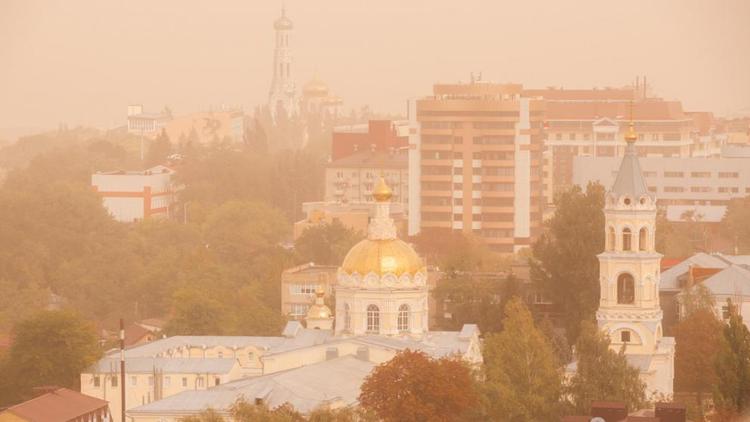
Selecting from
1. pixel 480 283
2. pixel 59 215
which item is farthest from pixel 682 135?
pixel 480 283

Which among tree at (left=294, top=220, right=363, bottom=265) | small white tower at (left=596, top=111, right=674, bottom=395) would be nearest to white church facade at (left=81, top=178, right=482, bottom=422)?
small white tower at (left=596, top=111, right=674, bottom=395)

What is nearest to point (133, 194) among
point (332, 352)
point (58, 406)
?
point (332, 352)

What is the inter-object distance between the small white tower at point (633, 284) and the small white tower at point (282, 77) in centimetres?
8099

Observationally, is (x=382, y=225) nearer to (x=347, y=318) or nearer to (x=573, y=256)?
(x=347, y=318)

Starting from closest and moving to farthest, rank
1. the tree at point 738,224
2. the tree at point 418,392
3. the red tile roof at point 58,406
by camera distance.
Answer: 1. the tree at point 418,392
2. the red tile roof at point 58,406
3. the tree at point 738,224

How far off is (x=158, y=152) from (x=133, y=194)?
56.8 feet

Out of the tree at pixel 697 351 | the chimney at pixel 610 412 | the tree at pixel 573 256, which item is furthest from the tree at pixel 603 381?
the tree at pixel 573 256

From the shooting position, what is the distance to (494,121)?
3762 inches

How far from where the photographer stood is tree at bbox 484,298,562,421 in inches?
1778

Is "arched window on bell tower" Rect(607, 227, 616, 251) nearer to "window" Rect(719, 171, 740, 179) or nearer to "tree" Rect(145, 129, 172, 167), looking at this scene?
"window" Rect(719, 171, 740, 179)

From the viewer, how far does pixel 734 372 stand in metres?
39.2

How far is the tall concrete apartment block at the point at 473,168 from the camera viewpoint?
3750 inches

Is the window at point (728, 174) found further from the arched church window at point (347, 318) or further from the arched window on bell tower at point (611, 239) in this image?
the arched church window at point (347, 318)

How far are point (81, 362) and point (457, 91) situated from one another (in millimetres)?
44967
